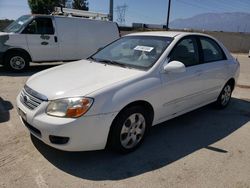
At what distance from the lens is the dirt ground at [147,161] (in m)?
3.18

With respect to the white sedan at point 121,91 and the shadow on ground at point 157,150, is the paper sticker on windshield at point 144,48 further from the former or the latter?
the shadow on ground at point 157,150

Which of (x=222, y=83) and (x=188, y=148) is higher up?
(x=222, y=83)

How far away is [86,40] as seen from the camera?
10633 millimetres

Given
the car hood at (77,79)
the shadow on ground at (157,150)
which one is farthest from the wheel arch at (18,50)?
the shadow on ground at (157,150)

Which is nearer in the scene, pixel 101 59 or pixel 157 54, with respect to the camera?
pixel 157 54

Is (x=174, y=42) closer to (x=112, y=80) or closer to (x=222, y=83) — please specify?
(x=112, y=80)

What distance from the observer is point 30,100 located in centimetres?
355

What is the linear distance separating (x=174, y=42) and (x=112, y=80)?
1373mm

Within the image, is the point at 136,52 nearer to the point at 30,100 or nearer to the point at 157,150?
the point at 157,150

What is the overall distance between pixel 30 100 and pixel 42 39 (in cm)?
631

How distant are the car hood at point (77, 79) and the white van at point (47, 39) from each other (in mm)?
5220

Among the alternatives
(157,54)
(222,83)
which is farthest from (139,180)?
(222,83)

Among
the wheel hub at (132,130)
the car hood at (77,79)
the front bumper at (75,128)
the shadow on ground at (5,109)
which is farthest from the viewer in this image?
the shadow on ground at (5,109)

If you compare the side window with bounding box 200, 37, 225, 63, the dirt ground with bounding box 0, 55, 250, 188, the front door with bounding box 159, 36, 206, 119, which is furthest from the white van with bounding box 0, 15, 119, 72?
the front door with bounding box 159, 36, 206, 119
